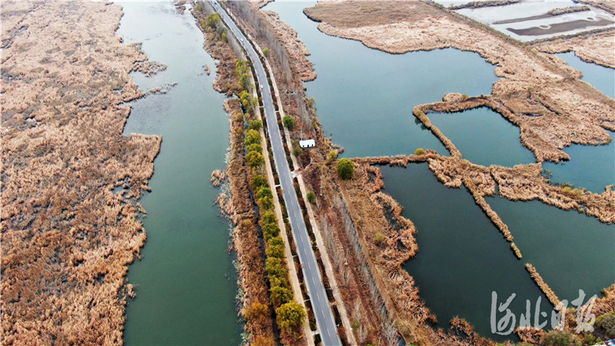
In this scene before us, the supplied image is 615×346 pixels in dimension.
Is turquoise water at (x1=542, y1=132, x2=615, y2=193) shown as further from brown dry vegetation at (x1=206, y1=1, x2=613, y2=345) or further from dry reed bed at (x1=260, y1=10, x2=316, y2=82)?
dry reed bed at (x1=260, y1=10, x2=316, y2=82)

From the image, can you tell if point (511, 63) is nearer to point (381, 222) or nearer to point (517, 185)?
point (517, 185)

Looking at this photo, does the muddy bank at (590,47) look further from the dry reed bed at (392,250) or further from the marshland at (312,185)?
the dry reed bed at (392,250)

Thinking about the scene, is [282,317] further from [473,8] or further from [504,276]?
[473,8]

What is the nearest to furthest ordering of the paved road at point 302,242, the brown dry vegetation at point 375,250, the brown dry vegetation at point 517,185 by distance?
the brown dry vegetation at point 375,250 < the paved road at point 302,242 < the brown dry vegetation at point 517,185

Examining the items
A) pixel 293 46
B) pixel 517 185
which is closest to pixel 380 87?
pixel 293 46

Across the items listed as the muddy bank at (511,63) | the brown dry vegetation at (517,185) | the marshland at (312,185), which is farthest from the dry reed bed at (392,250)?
the muddy bank at (511,63)
